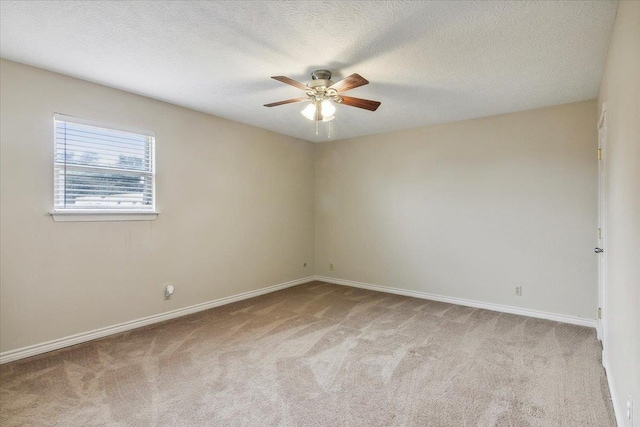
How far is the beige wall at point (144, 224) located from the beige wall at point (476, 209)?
1064 millimetres

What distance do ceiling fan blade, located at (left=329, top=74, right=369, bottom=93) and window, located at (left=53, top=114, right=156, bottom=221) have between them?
227 centimetres

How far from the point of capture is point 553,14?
2119 mm

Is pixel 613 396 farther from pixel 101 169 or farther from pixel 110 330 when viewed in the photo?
pixel 101 169

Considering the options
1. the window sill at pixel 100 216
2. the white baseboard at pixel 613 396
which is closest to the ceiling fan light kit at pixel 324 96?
the window sill at pixel 100 216

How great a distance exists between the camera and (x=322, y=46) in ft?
8.32

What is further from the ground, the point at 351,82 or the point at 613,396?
the point at 351,82

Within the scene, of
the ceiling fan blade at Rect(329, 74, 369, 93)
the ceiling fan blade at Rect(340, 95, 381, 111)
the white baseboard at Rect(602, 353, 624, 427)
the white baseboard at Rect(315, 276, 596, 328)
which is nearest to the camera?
the white baseboard at Rect(602, 353, 624, 427)

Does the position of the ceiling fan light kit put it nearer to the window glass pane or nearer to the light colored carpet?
the window glass pane

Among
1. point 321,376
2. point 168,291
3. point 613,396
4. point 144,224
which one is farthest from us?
point 168,291

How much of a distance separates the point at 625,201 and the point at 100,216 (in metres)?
4.20

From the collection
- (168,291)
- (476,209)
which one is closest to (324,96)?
(476,209)

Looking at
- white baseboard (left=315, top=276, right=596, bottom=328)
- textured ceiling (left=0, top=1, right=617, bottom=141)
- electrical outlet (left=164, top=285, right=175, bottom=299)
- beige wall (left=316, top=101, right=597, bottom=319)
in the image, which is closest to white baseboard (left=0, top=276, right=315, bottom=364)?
electrical outlet (left=164, top=285, right=175, bottom=299)

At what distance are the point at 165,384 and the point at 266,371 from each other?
743mm

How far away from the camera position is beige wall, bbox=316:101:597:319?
386 cm
